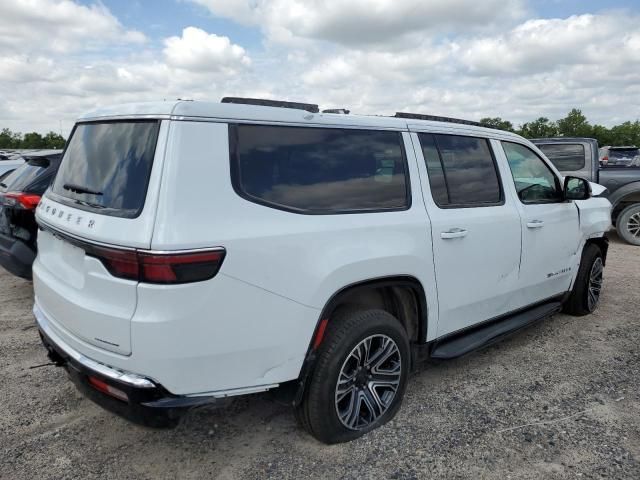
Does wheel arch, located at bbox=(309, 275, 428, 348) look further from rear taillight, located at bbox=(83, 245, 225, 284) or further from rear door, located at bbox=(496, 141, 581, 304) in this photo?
rear door, located at bbox=(496, 141, 581, 304)

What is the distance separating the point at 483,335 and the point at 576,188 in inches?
67.0

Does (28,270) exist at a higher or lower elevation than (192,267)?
lower

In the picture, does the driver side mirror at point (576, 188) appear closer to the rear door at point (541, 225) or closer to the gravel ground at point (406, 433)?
the rear door at point (541, 225)

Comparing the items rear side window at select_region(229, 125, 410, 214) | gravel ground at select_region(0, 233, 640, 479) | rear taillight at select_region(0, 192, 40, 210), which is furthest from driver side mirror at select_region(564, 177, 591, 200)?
rear taillight at select_region(0, 192, 40, 210)

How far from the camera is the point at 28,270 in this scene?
15.6 feet

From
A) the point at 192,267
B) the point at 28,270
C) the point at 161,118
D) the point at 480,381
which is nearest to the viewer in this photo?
the point at 192,267

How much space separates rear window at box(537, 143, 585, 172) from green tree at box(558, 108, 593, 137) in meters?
53.4

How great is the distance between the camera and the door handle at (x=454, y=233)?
313 cm

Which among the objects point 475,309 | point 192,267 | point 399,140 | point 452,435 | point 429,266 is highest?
point 399,140

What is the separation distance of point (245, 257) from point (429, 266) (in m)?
1.28

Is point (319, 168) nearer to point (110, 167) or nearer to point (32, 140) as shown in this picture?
point (110, 167)

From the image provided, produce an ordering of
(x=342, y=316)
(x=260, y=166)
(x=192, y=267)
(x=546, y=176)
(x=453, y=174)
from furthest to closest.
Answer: (x=546, y=176) → (x=453, y=174) → (x=342, y=316) → (x=260, y=166) → (x=192, y=267)

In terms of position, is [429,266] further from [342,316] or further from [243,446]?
A: [243,446]

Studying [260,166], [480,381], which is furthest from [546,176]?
[260,166]
